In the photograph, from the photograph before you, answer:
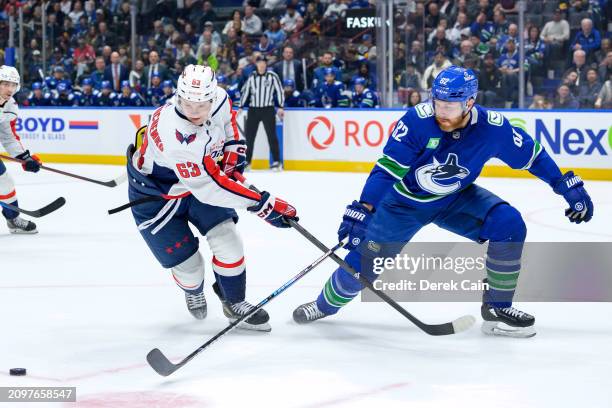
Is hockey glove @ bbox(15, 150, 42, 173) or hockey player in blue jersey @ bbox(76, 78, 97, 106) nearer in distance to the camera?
hockey glove @ bbox(15, 150, 42, 173)

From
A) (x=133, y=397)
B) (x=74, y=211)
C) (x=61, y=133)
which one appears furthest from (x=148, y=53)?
(x=133, y=397)

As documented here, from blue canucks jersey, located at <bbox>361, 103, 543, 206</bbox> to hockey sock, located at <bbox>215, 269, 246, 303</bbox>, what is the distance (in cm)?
67

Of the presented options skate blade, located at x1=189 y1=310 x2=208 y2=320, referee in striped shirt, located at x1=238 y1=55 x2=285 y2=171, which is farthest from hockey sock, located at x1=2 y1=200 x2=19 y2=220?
referee in striped shirt, located at x1=238 y1=55 x2=285 y2=171

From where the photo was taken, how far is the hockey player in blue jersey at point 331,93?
11016mm

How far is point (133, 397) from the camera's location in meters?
3.13

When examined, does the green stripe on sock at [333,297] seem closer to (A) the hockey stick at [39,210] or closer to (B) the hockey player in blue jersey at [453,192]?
(B) the hockey player in blue jersey at [453,192]

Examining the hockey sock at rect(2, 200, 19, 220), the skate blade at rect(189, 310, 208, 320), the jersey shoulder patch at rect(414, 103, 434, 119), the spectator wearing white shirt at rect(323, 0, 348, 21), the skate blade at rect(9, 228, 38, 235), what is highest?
the spectator wearing white shirt at rect(323, 0, 348, 21)

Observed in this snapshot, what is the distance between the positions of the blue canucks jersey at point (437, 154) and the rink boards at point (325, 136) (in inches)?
230

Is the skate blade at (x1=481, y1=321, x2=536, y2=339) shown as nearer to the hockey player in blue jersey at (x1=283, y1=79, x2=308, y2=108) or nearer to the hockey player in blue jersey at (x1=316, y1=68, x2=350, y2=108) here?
the hockey player in blue jersey at (x1=316, y1=68, x2=350, y2=108)

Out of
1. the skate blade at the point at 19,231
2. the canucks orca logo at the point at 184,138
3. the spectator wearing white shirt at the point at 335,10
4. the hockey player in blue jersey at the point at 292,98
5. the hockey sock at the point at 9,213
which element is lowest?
the skate blade at the point at 19,231

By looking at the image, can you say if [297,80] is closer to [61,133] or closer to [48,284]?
[61,133]

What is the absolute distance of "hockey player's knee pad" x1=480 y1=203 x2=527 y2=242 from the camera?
3.79 m

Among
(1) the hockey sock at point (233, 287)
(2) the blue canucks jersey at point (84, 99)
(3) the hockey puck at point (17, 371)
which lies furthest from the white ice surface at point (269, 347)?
(2) the blue canucks jersey at point (84, 99)

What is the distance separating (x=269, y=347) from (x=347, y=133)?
701 centimetres
